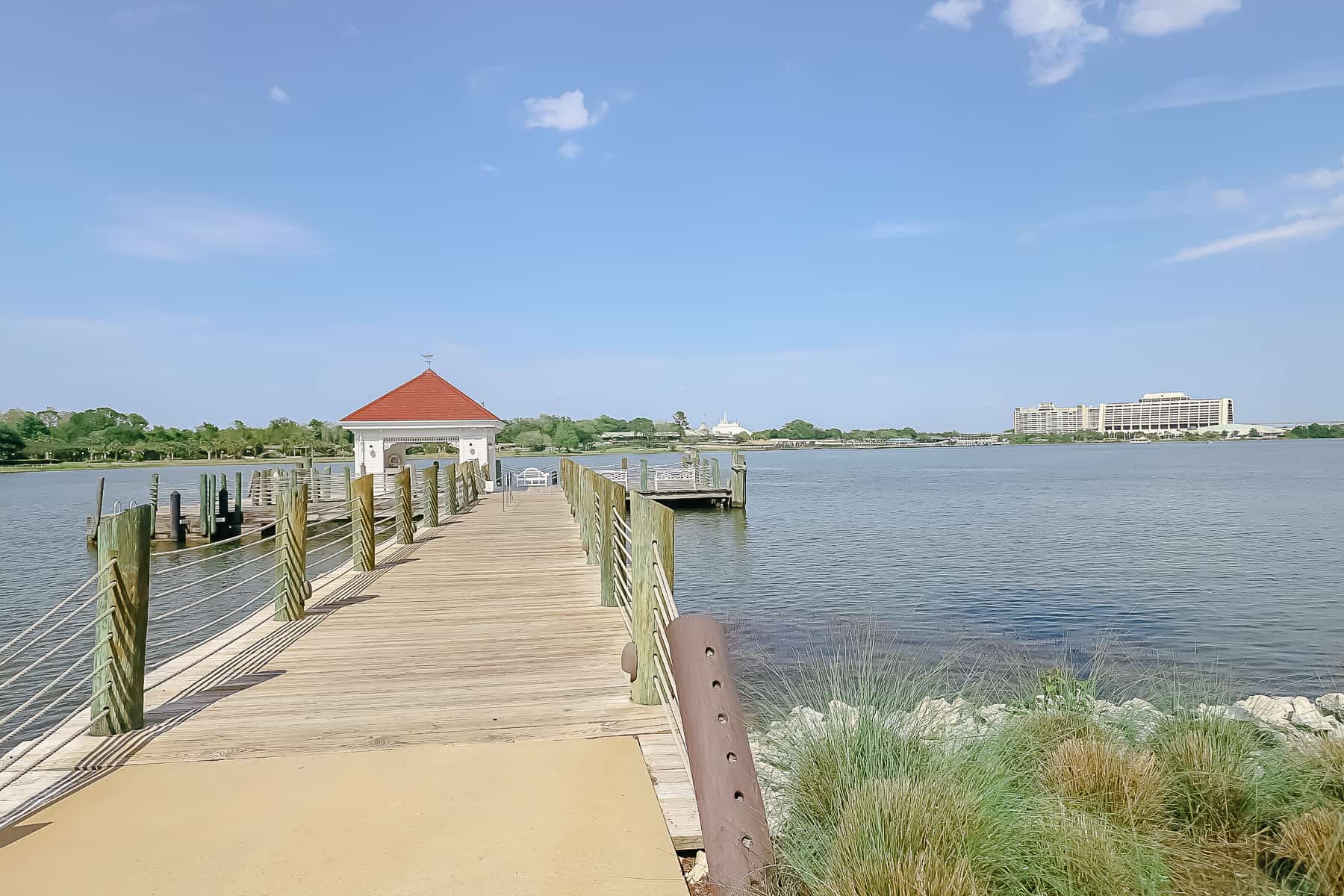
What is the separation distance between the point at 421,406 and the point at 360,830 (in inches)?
979

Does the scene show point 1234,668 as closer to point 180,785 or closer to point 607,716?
point 607,716

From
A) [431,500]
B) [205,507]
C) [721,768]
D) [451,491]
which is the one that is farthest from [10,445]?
[721,768]

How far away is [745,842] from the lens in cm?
266

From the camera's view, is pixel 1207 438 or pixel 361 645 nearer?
pixel 361 645

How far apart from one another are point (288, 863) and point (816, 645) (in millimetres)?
8419

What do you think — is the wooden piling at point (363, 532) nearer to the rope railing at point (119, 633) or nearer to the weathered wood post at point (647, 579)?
the rope railing at point (119, 633)

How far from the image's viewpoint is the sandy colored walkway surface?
9.27ft

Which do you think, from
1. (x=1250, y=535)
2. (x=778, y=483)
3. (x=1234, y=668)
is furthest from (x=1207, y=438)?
(x=1234, y=668)

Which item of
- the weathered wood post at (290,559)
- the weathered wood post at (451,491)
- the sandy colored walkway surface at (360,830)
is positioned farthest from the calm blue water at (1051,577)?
the weathered wood post at (290,559)

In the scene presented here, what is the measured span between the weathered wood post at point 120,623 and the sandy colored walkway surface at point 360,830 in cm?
60

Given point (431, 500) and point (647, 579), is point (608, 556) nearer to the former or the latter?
point (647, 579)

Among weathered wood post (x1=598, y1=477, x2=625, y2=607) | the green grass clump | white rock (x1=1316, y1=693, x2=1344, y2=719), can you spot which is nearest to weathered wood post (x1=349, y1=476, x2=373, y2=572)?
weathered wood post (x1=598, y1=477, x2=625, y2=607)

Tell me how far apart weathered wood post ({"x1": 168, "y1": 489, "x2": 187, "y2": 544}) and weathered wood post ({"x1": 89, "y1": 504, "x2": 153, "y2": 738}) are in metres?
20.4

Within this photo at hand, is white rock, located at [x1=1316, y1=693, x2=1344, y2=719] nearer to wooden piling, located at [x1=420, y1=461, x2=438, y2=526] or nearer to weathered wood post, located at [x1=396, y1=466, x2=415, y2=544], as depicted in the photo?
weathered wood post, located at [x1=396, y1=466, x2=415, y2=544]
